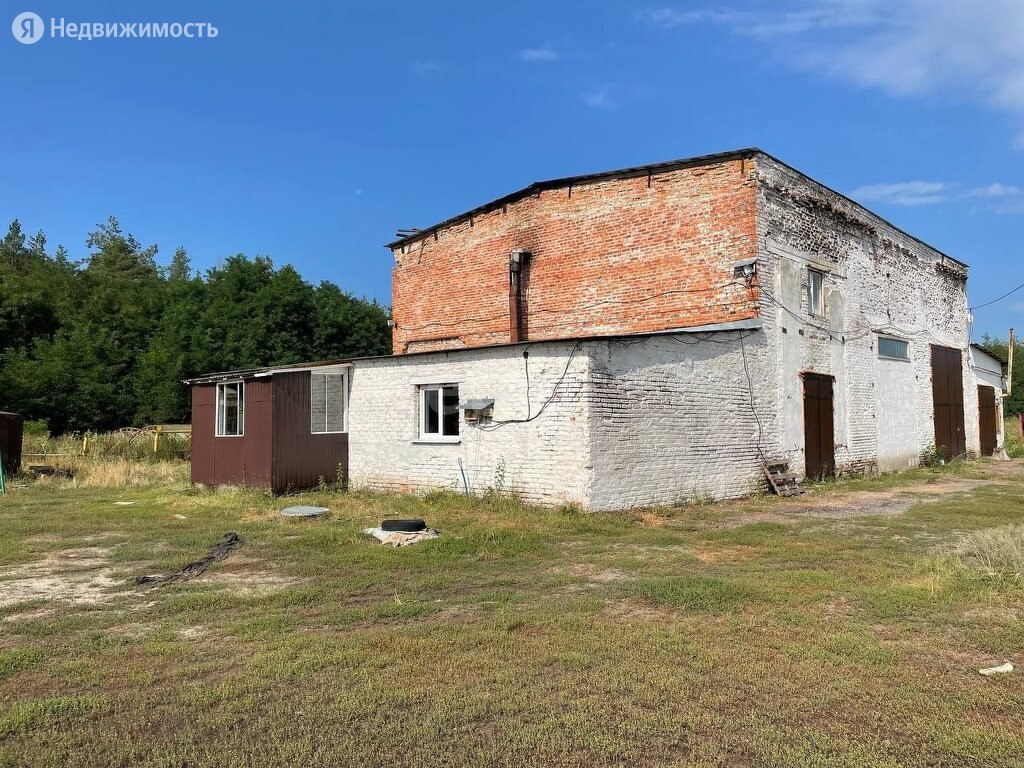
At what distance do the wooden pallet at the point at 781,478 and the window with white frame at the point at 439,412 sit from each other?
246 inches

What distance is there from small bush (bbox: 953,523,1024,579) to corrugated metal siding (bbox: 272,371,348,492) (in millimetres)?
10993

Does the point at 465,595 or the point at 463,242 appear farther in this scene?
the point at 463,242

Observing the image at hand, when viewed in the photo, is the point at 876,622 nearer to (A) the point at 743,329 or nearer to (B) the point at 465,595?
(B) the point at 465,595

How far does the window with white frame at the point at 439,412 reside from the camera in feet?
41.1

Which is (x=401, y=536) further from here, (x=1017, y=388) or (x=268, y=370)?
(x=1017, y=388)

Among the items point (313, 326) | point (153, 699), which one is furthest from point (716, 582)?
point (313, 326)

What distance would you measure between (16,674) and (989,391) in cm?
2882

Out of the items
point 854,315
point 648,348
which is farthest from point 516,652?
point 854,315

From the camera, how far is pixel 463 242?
19000mm

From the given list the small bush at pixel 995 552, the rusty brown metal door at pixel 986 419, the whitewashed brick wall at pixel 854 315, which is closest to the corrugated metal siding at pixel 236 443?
the whitewashed brick wall at pixel 854 315

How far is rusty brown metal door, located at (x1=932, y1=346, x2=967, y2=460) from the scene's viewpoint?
68.0ft

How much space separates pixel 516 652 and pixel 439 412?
338 inches

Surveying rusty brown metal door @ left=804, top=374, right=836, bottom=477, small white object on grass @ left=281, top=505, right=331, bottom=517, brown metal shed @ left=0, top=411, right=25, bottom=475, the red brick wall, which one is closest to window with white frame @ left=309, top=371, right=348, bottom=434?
small white object on grass @ left=281, top=505, right=331, bottom=517

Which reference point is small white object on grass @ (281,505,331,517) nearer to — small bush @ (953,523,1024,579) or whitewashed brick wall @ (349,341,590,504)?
whitewashed brick wall @ (349,341,590,504)
